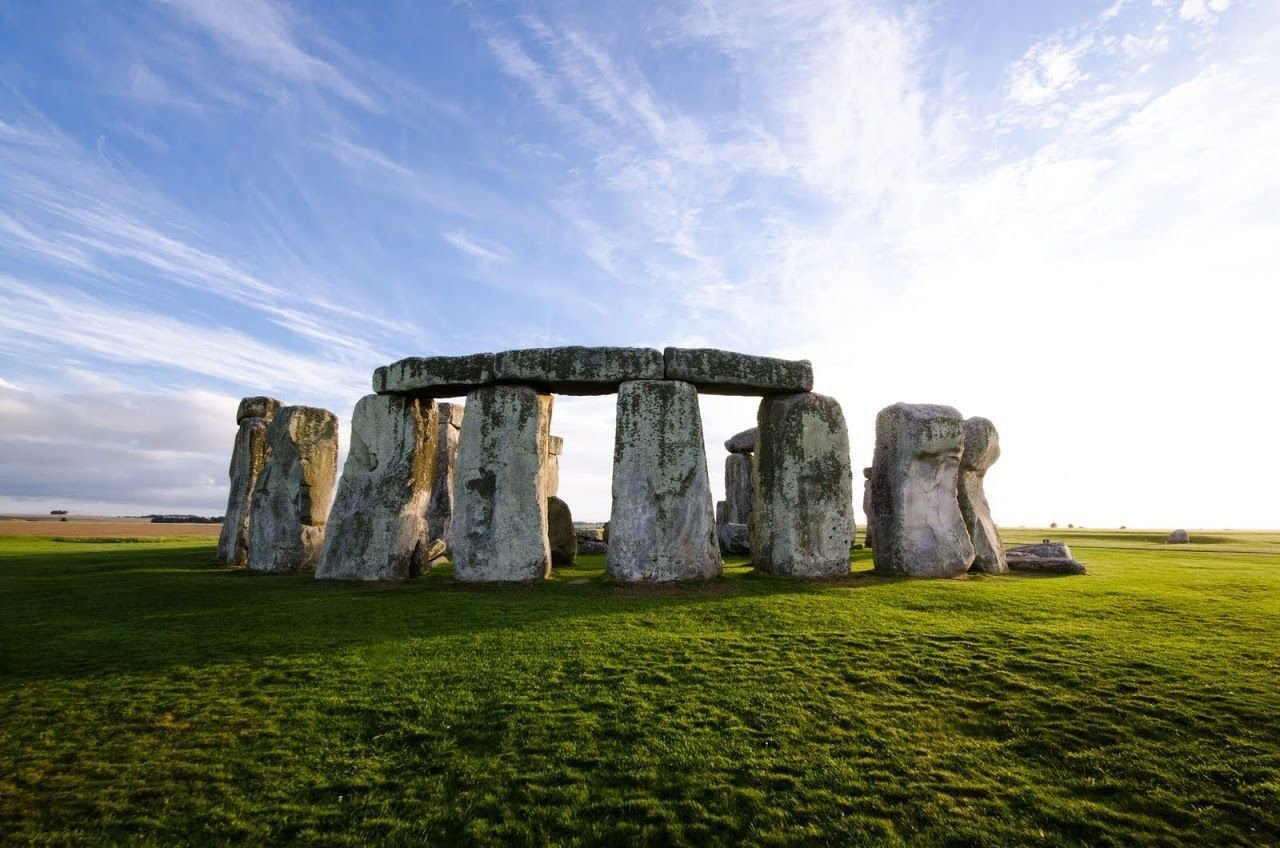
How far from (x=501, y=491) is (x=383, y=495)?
2.42m

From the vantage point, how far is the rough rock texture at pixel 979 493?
11930mm

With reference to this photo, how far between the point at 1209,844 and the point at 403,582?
10.3 metres

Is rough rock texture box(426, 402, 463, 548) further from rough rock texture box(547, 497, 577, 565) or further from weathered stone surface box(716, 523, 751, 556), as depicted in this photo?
weathered stone surface box(716, 523, 751, 556)

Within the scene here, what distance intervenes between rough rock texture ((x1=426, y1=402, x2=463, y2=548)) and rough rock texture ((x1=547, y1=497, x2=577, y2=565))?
266 centimetres

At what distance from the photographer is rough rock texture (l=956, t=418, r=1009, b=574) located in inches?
470

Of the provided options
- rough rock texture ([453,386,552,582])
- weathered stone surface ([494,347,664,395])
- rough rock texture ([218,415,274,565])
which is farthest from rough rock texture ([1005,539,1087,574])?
rough rock texture ([218,415,274,565])

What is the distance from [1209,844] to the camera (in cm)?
326

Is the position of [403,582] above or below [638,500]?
below

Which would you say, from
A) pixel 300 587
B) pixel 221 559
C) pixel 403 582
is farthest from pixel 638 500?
pixel 221 559

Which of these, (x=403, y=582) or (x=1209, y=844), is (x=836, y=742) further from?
(x=403, y=582)

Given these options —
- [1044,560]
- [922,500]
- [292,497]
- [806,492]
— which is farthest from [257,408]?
[1044,560]

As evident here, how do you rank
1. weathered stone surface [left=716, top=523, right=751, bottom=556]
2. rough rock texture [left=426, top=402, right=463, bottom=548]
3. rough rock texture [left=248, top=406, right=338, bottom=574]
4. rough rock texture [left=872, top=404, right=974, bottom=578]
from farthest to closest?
weathered stone surface [left=716, top=523, right=751, bottom=556] < rough rock texture [left=426, top=402, right=463, bottom=548] < rough rock texture [left=248, top=406, right=338, bottom=574] < rough rock texture [left=872, top=404, right=974, bottom=578]

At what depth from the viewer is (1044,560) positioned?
12.1 meters

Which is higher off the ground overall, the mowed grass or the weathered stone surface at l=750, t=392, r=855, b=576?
the weathered stone surface at l=750, t=392, r=855, b=576
